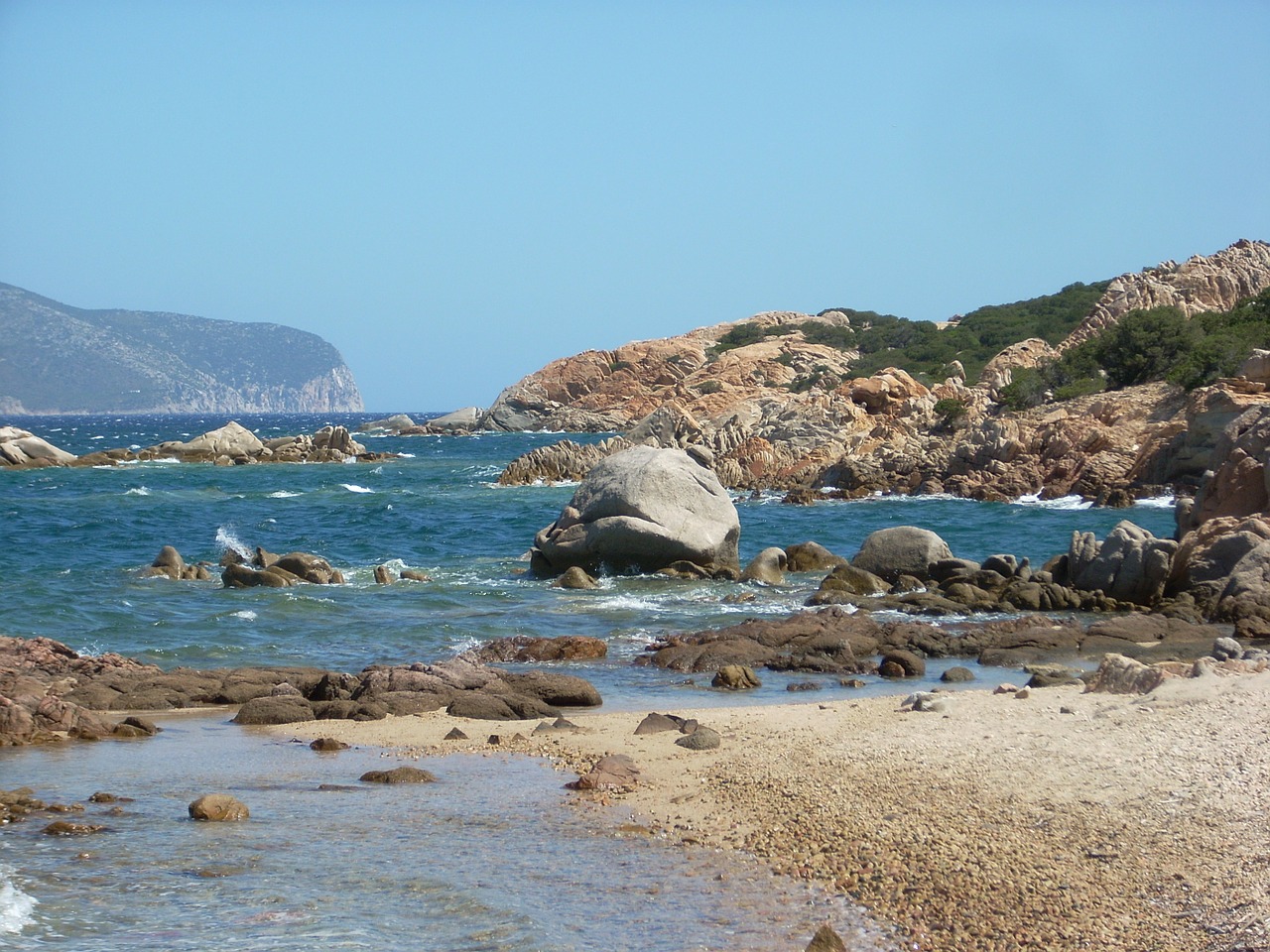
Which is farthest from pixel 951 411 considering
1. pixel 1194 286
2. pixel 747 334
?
Result: pixel 747 334

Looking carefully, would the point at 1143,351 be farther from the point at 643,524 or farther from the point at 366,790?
the point at 366,790

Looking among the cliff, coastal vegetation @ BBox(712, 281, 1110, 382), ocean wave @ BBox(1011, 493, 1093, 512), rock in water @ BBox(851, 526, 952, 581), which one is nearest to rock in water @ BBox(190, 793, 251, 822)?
rock in water @ BBox(851, 526, 952, 581)

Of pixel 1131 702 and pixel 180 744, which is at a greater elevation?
pixel 1131 702

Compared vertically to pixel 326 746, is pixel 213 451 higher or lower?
higher

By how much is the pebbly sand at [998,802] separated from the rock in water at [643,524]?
1013 centimetres

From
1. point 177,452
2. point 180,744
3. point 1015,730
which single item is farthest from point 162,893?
point 177,452

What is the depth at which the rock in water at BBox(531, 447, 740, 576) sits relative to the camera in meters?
21.6

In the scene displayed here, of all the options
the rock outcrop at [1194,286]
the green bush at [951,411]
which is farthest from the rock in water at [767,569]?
the rock outcrop at [1194,286]

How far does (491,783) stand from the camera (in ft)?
30.7

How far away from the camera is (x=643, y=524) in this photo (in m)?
21.5

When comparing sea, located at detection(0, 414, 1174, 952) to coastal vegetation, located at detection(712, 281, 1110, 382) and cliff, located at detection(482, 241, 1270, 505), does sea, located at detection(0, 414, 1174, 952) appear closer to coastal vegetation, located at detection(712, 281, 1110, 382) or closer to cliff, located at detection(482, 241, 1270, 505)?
cliff, located at detection(482, 241, 1270, 505)

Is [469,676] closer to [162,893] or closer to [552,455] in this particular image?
[162,893]

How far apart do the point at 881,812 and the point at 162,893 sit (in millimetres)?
4200

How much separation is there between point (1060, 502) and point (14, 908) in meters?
32.7
